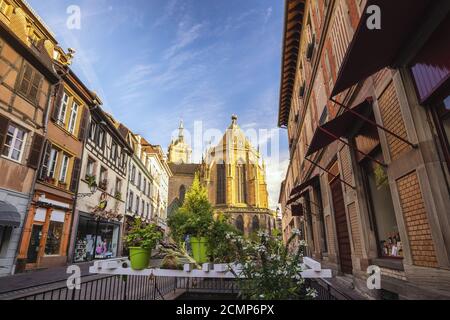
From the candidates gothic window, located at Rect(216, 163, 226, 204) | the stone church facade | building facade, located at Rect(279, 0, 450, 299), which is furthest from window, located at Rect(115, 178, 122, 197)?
gothic window, located at Rect(216, 163, 226, 204)

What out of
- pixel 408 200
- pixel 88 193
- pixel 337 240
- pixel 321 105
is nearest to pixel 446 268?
pixel 408 200

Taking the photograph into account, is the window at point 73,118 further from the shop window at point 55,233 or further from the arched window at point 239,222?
the arched window at point 239,222

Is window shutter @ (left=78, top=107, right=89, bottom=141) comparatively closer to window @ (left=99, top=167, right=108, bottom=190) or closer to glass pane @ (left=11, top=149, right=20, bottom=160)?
window @ (left=99, top=167, right=108, bottom=190)

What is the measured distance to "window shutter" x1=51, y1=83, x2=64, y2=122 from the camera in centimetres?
1372

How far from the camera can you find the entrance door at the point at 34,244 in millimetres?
11930

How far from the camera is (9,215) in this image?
1012 centimetres

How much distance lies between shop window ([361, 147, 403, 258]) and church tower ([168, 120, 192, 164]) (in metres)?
68.6

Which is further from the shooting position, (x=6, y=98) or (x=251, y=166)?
(x=251, y=166)

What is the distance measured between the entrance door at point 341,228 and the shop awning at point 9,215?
12.3 metres

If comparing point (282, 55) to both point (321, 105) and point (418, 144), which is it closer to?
point (321, 105)

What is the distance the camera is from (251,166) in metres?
54.8

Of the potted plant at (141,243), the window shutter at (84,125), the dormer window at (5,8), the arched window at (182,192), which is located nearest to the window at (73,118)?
the window shutter at (84,125)

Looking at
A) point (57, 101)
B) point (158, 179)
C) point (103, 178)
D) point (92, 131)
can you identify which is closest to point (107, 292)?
point (57, 101)

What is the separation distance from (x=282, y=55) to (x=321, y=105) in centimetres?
596
